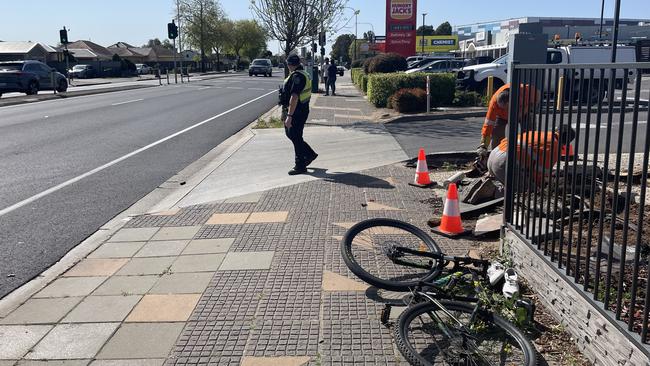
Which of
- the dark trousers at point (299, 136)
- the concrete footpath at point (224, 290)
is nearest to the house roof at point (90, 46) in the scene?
the dark trousers at point (299, 136)

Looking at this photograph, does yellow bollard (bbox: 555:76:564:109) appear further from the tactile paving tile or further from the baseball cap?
the baseball cap

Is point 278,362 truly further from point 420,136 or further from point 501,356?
point 420,136

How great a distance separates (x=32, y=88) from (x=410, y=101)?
2242 centimetres

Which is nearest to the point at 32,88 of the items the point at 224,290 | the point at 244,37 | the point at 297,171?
the point at 297,171

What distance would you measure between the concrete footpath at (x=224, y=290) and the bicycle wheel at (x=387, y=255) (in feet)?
0.55

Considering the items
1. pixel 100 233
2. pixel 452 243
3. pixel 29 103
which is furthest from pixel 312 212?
pixel 29 103

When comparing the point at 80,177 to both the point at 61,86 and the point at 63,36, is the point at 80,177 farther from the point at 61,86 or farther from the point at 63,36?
the point at 63,36

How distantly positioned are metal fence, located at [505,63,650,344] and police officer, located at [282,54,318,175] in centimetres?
429

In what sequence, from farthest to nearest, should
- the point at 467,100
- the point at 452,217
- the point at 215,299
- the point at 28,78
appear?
1. the point at 28,78
2. the point at 467,100
3. the point at 452,217
4. the point at 215,299

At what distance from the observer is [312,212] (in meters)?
6.76

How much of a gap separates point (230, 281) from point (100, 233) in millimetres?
2302

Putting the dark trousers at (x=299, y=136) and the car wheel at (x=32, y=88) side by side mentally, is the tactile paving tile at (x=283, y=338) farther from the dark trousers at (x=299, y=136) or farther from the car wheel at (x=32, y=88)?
the car wheel at (x=32, y=88)

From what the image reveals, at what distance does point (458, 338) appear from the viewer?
3434mm

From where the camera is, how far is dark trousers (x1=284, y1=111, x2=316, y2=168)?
9.00 metres
